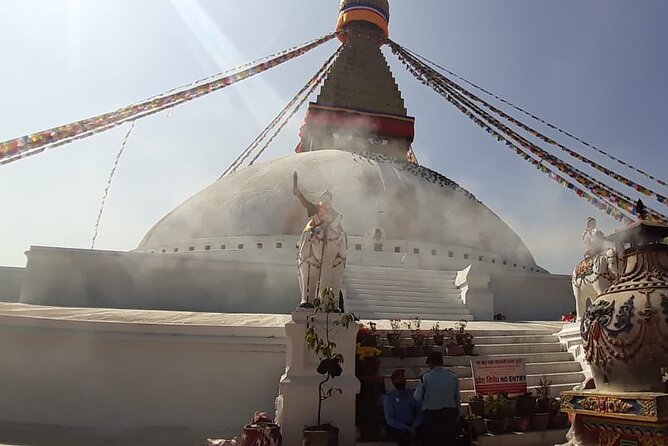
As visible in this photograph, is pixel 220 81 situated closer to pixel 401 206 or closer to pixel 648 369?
pixel 401 206

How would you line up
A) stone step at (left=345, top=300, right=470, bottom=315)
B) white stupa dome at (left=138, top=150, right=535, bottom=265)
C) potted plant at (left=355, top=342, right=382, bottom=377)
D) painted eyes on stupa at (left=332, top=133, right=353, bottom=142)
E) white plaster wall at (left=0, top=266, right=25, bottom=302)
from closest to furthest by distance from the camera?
potted plant at (left=355, top=342, right=382, bottom=377)
stone step at (left=345, top=300, right=470, bottom=315)
white plaster wall at (left=0, top=266, right=25, bottom=302)
white stupa dome at (left=138, top=150, right=535, bottom=265)
painted eyes on stupa at (left=332, top=133, right=353, bottom=142)

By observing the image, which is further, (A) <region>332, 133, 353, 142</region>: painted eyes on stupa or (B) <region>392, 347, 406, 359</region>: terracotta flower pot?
(A) <region>332, 133, 353, 142</region>: painted eyes on stupa

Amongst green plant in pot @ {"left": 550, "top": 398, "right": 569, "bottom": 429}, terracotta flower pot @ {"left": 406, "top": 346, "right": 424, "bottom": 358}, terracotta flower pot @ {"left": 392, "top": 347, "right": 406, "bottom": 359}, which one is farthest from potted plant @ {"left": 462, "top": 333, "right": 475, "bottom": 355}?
green plant in pot @ {"left": 550, "top": 398, "right": 569, "bottom": 429}

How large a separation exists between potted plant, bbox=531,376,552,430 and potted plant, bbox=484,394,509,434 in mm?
321

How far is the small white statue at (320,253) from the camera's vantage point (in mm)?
5504

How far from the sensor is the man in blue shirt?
4.27 meters

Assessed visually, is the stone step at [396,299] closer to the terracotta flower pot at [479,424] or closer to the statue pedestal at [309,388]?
the statue pedestal at [309,388]

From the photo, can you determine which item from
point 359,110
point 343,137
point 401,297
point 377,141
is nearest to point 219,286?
point 401,297

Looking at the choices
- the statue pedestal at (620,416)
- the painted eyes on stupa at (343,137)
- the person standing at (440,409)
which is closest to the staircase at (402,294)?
the person standing at (440,409)

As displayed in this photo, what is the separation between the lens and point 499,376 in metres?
5.02

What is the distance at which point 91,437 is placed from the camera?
5.10 m

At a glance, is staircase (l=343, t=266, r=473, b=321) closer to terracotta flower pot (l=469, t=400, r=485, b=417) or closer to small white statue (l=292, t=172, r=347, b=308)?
small white statue (l=292, t=172, r=347, b=308)

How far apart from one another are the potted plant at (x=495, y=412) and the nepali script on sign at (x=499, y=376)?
95 mm

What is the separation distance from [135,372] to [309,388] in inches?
92.2
